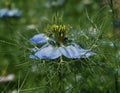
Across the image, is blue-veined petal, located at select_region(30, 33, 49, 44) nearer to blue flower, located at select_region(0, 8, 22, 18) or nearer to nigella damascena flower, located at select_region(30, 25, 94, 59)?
nigella damascena flower, located at select_region(30, 25, 94, 59)

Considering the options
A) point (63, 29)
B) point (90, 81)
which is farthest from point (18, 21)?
point (63, 29)

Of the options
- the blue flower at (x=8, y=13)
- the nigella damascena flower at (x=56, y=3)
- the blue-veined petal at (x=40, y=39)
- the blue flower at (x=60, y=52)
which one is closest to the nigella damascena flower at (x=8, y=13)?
the blue flower at (x=8, y=13)

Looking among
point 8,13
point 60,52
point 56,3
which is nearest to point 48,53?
point 60,52

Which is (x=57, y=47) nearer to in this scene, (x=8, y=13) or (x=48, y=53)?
(x=48, y=53)

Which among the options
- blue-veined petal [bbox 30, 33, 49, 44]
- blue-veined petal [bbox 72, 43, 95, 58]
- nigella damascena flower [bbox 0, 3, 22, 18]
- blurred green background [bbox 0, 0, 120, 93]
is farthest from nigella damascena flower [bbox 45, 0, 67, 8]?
blue-veined petal [bbox 72, 43, 95, 58]

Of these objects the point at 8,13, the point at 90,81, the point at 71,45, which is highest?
the point at 8,13

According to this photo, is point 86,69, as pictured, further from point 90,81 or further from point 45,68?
point 90,81
